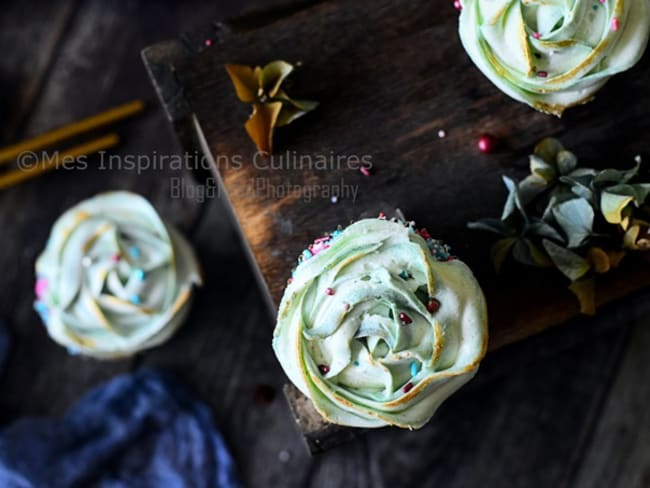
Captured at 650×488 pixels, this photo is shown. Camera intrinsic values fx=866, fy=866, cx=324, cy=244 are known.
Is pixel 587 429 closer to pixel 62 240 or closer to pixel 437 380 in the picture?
pixel 437 380

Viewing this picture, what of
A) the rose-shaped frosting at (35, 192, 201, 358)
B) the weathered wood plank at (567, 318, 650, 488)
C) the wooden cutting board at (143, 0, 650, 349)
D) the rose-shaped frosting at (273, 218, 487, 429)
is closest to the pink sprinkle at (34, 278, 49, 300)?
the rose-shaped frosting at (35, 192, 201, 358)

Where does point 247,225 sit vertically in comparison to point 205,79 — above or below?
below

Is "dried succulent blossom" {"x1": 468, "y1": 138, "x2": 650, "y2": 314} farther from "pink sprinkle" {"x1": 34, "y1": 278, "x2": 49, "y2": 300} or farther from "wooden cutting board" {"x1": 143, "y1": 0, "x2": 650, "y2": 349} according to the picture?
"pink sprinkle" {"x1": 34, "y1": 278, "x2": 49, "y2": 300}

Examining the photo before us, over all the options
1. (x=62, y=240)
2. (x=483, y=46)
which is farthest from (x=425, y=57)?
(x=62, y=240)

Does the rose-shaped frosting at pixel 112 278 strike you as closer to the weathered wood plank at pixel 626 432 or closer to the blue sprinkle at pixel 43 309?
the blue sprinkle at pixel 43 309

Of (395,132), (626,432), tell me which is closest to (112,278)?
(395,132)

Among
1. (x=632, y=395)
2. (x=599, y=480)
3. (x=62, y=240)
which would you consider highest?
(x=62, y=240)
